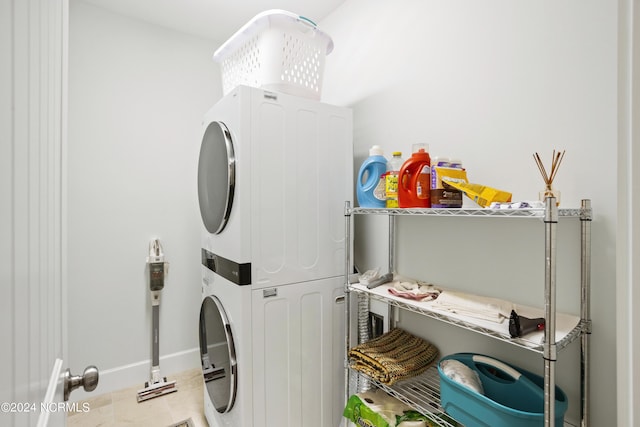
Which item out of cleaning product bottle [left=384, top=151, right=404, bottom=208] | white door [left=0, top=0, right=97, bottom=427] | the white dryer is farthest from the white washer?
white door [left=0, top=0, right=97, bottom=427]

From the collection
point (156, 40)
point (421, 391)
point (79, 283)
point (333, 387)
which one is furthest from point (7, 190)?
point (156, 40)

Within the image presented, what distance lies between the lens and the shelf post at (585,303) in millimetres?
968

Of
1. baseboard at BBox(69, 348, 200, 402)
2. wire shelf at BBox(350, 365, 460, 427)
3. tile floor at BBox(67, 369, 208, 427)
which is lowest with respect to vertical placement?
tile floor at BBox(67, 369, 208, 427)

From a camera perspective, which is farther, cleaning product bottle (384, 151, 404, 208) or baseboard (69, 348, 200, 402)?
baseboard (69, 348, 200, 402)

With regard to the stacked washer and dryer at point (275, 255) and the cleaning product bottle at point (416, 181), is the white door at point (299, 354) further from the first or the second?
the cleaning product bottle at point (416, 181)

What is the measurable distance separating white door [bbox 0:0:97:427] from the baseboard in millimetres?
2113

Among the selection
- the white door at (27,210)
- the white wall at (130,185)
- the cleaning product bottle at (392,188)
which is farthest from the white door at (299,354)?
the white wall at (130,185)

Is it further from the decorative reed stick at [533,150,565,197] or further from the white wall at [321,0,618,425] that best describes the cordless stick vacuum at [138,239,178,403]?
the decorative reed stick at [533,150,565,197]

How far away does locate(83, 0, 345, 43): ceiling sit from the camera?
202 cm

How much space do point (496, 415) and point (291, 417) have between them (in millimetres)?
947

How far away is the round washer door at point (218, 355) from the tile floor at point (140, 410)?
0.37 m

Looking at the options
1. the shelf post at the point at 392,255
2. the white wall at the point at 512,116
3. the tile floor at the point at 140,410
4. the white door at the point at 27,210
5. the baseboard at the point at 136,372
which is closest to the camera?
the white door at the point at 27,210

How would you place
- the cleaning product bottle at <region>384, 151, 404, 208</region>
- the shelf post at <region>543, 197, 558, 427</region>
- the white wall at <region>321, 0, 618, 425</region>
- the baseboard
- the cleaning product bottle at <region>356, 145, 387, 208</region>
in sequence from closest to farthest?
the shelf post at <region>543, 197, 558, 427</region>
the white wall at <region>321, 0, 618, 425</region>
the cleaning product bottle at <region>384, 151, 404, 208</region>
the cleaning product bottle at <region>356, 145, 387, 208</region>
the baseboard

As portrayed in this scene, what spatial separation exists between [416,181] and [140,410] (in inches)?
88.2
